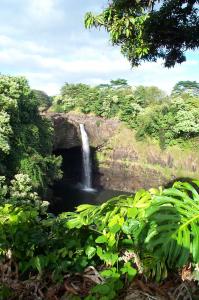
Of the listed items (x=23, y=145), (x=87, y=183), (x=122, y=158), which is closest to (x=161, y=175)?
(x=122, y=158)

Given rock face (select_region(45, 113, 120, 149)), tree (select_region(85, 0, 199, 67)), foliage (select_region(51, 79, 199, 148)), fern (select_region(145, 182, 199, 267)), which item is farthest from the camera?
foliage (select_region(51, 79, 199, 148))

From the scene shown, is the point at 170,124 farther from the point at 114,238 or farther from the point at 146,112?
the point at 114,238

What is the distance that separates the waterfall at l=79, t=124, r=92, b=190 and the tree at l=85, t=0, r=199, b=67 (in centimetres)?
2875

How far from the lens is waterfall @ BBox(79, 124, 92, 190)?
36388mm

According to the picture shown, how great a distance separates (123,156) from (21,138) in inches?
605

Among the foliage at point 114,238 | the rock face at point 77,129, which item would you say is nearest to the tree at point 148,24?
the foliage at point 114,238

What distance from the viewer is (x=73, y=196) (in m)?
31.5

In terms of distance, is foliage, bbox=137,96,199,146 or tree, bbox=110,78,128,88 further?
tree, bbox=110,78,128,88

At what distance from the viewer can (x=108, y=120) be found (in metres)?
38.2

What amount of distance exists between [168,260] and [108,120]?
3638cm

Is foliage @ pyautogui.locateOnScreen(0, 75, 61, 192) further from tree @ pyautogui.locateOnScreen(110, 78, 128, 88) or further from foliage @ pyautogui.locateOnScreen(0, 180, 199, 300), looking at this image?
tree @ pyautogui.locateOnScreen(110, 78, 128, 88)

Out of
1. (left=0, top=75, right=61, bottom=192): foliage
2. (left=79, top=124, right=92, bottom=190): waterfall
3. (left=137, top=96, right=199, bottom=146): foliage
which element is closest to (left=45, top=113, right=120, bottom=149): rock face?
(left=79, top=124, right=92, bottom=190): waterfall

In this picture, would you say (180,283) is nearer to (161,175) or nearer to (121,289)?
(121,289)

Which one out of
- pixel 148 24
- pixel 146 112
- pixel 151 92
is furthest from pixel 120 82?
pixel 148 24
